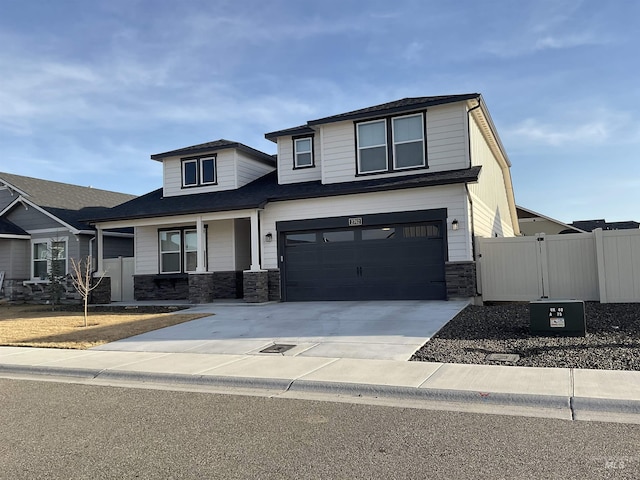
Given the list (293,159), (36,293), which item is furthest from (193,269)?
(36,293)

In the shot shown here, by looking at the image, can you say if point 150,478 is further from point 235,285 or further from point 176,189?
point 176,189

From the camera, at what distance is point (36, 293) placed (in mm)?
23281

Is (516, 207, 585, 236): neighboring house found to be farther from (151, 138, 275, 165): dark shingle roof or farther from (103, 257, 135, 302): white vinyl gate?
(103, 257, 135, 302): white vinyl gate

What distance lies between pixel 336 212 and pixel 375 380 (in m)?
10.5

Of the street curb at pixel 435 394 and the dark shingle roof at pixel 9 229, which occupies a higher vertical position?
the dark shingle roof at pixel 9 229

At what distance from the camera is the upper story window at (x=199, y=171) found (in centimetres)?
2072

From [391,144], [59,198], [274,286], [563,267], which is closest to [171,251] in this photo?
[274,286]

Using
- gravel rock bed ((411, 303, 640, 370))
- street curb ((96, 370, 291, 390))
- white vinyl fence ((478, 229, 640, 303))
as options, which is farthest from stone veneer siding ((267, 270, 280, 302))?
street curb ((96, 370, 291, 390))

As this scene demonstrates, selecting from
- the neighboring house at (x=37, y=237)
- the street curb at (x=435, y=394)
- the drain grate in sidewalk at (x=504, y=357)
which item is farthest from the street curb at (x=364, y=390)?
the neighboring house at (x=37, y=237)

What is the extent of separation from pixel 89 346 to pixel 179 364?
323 centimetres

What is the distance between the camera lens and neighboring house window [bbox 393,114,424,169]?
1652 cm

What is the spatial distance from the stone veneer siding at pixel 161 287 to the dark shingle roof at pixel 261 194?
2770mm

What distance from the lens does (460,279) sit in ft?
49.6

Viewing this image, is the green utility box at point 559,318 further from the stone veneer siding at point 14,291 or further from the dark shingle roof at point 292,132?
the stone veneer siding at point 14,291
